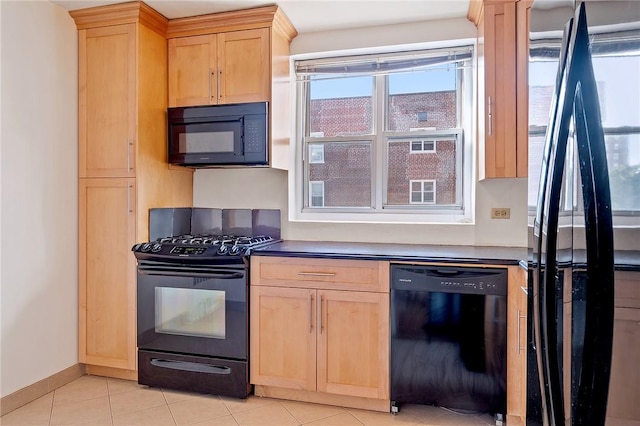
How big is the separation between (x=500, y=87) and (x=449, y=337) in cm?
139

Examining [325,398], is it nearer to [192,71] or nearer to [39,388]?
[39,388]

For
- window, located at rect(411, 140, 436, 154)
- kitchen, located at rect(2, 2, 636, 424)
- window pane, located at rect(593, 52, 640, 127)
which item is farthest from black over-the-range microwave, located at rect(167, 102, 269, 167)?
window pane, located at rect(593, 52, 640, 127)

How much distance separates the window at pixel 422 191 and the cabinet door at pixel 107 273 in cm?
184

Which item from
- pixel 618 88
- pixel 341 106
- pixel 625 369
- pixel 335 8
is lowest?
pixel 625 369

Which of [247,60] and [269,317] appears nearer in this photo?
[269,317]

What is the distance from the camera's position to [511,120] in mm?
2391

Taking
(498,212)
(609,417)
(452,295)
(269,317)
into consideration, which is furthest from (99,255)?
(609,417)

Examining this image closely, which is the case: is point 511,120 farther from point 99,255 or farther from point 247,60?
point 99,255

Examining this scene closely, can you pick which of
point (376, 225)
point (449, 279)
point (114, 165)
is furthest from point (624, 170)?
point (114, 165)

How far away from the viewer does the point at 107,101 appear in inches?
110

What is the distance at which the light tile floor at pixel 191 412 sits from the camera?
230 cm

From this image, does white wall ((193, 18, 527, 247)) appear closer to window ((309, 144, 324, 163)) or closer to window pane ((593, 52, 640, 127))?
window ((309, 144, 324, 163))

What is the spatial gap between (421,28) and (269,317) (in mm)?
2101

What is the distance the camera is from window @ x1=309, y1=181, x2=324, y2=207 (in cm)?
321
